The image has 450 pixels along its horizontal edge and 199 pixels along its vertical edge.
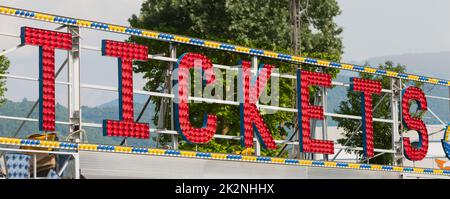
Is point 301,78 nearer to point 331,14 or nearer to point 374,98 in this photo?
point 331,14

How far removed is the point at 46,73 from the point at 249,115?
325 inches

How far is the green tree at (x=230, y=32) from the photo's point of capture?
6444 cm

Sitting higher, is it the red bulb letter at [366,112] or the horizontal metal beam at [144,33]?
the horizontal metal beam at [144,33]

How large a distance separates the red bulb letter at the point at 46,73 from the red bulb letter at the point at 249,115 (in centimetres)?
769

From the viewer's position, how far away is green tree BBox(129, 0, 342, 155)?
64.4 metres

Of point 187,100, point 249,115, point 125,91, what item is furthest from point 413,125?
point 125,91

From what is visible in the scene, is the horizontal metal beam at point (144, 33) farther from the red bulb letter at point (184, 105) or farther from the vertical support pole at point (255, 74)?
the red bulb letter at point (184, 105)

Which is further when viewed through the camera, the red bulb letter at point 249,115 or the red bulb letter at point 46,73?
the red bulb letter at point 249,115

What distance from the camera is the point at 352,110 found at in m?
82.4

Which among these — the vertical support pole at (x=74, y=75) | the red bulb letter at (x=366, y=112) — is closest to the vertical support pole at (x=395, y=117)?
the red bulb letter at (x=366, y=112)

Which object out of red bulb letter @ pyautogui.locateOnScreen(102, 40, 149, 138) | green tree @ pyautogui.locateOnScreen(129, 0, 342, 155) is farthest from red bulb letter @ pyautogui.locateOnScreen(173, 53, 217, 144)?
green tree @ pyautogui.locateOnScreen(129, 0, 342, 155)
